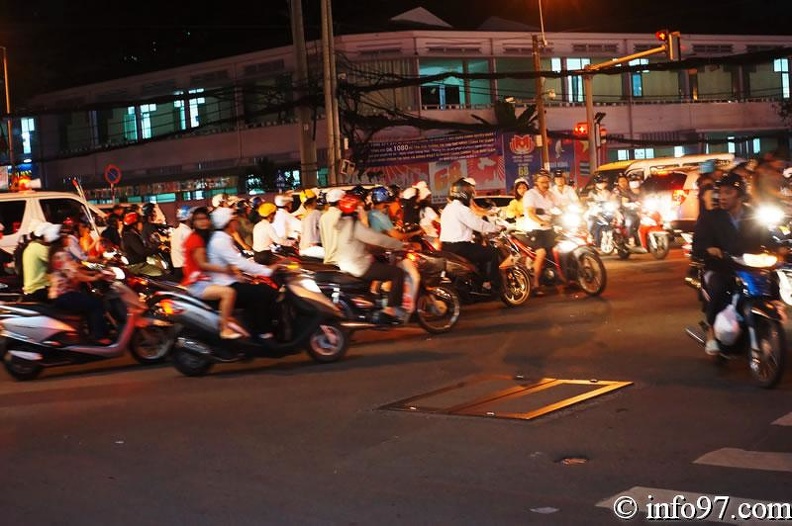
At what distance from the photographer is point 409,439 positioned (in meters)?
7.75

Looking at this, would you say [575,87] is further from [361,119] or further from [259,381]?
[259,381]

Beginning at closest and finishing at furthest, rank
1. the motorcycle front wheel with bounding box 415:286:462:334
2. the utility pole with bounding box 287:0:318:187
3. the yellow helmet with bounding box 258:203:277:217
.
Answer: the motorcycle front wheel with bounding box 415:286:462:334 → the yellow helmet with bounding box 258:203:277:217 → the utility pole with bounding box 287:0:318:187

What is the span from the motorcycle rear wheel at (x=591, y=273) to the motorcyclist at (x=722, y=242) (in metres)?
5.94

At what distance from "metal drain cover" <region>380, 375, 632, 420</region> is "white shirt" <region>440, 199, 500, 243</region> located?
483 centimetres

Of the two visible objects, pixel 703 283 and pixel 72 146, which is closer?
pixel 703 283

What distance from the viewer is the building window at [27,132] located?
50.8 m

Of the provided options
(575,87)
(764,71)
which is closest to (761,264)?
(575,87)

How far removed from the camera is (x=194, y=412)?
9227 mm

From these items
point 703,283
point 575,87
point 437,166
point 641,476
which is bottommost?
point 641,476

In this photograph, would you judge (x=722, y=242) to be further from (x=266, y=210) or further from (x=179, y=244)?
(x=179, y=244)

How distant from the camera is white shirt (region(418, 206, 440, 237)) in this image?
1814cm

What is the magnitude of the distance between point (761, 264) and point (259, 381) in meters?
4.80

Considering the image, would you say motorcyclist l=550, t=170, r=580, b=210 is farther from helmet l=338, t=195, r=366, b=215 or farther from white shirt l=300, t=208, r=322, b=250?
helmet l=338, t=195, r=366, b=215

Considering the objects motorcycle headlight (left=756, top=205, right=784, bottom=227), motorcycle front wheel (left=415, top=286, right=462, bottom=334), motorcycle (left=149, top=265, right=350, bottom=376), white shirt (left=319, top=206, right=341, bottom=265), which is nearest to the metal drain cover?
motorcycle (left=149, top=265, right=350, bottom=376)
